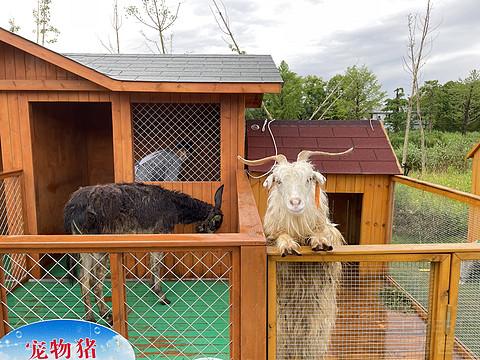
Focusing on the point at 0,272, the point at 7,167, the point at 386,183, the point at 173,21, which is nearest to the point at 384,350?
the point at 0,272

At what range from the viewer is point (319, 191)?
229cm

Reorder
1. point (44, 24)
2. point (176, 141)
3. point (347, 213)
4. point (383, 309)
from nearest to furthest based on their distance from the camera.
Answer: point (383, 309), point (176, 141), point (347, 213), point (44, 24)

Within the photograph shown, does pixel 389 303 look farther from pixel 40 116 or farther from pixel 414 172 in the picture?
pixel 414 172

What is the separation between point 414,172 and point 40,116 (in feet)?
44.2

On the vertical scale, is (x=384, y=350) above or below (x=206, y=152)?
below

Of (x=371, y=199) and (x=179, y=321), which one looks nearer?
(x=179, y=321)

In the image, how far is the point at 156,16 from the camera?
17203 millimetres

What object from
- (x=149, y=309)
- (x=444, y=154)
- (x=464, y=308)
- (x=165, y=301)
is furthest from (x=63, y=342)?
(x=444, y=154)

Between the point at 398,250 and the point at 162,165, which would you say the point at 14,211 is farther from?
the point at 398,250

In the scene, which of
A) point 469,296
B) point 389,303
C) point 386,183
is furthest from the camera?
point 386,183

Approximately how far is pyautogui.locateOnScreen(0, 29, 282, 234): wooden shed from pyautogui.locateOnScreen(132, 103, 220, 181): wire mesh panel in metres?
0.02

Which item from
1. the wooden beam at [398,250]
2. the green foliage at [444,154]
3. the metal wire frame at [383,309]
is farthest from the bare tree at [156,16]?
the wooden beam at [398,250]

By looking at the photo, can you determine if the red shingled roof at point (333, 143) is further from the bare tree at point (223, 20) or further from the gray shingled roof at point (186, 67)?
the bare tree at point (223, 20)

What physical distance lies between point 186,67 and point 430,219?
377cm
